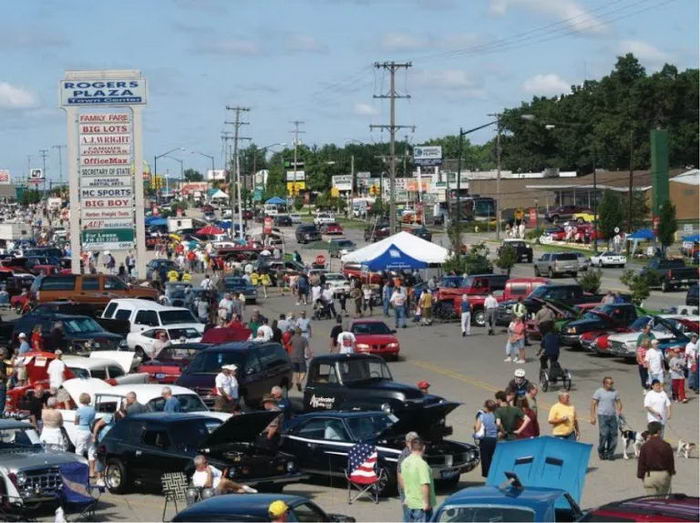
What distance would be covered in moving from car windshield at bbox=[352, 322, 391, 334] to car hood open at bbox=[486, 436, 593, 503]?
67.9 feet

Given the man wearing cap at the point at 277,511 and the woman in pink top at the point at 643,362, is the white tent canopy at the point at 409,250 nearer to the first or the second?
the woman in pink top at the point at 643,362

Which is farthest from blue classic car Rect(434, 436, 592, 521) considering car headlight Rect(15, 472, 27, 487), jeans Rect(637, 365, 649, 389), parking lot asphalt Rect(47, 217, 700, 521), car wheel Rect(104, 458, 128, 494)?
jeans Rect(637, 365, 649, 389)

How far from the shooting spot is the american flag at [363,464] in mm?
18031

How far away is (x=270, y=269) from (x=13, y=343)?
29061 millimetres

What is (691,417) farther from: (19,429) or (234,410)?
(19,429)

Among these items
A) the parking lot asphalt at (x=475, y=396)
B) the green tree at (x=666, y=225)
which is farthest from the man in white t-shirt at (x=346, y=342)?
the green tree at (x=666, y=225)

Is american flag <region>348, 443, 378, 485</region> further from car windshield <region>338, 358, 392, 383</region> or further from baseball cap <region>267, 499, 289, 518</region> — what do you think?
car windshield <region>338, 358, 392, 383</region>

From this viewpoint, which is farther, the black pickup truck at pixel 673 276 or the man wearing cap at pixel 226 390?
the black pickup truck at pixel 673 276

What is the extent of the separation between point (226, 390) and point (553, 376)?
26.4 ft

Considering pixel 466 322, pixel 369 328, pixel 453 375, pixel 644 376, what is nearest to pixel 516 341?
pixel 453 375

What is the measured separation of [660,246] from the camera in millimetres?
83875

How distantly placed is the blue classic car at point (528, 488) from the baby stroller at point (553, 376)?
13510 millimetres

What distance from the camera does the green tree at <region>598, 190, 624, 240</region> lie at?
88500 mm

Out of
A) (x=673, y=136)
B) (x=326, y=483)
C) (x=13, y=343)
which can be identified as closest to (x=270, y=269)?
(x=13, y=343)
